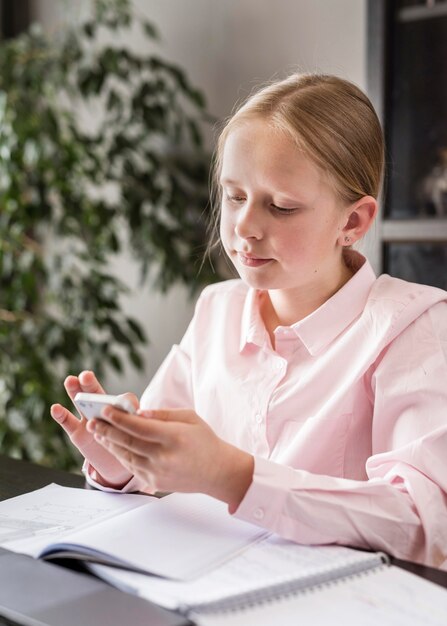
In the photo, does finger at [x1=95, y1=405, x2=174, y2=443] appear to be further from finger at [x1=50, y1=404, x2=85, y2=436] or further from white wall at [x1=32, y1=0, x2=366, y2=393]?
white wall at [x1=32, y1=0, x2=366, y2=393]

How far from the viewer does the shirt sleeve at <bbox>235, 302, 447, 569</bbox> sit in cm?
94

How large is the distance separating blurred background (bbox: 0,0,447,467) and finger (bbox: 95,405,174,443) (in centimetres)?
153

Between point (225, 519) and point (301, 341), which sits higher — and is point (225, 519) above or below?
below

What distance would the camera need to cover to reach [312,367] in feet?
3.97

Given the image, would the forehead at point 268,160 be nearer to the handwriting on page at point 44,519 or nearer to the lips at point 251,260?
the lips at point 251,260

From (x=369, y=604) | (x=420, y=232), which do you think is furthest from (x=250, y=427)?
(x=420, y=232)

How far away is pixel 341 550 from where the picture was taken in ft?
2.99

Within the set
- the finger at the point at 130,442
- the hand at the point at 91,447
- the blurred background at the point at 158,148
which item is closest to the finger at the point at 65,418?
the hand at the point at 91,447

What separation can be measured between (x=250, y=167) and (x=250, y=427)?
0.38 metres

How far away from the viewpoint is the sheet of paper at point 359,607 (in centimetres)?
74

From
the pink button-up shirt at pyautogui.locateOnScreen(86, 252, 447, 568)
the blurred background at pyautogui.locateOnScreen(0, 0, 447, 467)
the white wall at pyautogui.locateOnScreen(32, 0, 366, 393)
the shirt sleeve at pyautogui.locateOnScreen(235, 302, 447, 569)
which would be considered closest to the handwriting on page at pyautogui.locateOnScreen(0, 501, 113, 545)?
the pink button-up shirt at pyautogui.locateOnScreen(86, 252, 447, 568)

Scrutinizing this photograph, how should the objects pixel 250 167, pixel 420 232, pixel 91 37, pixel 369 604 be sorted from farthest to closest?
pixel 91 37 → pixel 420 232 → pixel 250 167 → pixel 369 604

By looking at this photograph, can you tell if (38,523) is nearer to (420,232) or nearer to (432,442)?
(432,442)

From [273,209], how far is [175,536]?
0.46 metres
